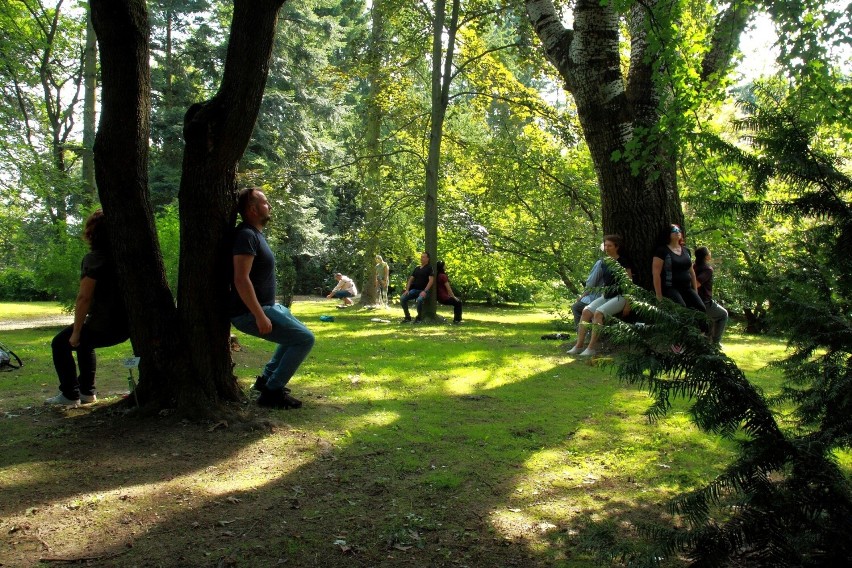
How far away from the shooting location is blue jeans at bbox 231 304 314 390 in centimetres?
523

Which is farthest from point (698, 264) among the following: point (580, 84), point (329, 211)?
point (329, 211)

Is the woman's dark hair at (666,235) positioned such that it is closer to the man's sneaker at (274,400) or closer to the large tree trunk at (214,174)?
the man's sneaker at (274,400)

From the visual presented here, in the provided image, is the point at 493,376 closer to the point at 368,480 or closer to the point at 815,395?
the point at 368,480

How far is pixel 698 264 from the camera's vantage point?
10219 mm

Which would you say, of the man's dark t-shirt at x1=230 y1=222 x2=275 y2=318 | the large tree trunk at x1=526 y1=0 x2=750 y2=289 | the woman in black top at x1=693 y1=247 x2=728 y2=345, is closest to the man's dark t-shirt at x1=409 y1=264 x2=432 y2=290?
the woman in black top at x1=693 y1=247 x2=728 y2=345

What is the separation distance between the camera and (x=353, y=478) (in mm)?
4223

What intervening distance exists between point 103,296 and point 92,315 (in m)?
0.20

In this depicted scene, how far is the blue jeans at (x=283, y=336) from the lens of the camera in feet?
17.2

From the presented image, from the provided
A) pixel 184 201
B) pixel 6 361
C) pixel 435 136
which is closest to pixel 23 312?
pixel 435 136

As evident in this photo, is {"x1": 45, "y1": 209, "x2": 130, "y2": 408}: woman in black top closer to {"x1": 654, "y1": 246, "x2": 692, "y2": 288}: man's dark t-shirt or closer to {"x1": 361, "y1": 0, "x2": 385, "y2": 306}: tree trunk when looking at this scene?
{"x1": 654, "y1": 246, "x2": 692, "y2": 288}: man's dark t-shirt

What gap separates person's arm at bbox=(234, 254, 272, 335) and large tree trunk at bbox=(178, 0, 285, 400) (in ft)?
0.68

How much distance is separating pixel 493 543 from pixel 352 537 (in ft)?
2.42

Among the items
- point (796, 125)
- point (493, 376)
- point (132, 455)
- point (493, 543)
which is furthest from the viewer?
point (493, 376)

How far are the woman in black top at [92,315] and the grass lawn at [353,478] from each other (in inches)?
15.3
